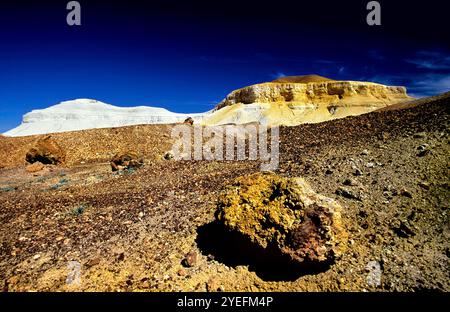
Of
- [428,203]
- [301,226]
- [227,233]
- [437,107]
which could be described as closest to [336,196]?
[428,203]

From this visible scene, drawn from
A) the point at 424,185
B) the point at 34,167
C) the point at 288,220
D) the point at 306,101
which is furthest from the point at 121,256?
the point at 306,101

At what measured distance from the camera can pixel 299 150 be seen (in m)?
8.59

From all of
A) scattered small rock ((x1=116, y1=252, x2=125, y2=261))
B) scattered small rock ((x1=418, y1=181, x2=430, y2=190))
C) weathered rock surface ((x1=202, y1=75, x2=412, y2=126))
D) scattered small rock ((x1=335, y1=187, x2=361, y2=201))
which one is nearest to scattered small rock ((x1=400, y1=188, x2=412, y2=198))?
scattered small rock ((x1=418, y1=181, x2=430, y2=190))

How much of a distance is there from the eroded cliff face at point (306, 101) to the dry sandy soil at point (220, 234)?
Result: 1924 inches

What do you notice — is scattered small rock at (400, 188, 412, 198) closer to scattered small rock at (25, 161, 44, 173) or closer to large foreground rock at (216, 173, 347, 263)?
large foreground rock at (216, 173, 347, 263)

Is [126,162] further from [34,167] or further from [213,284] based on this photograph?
[213,284]

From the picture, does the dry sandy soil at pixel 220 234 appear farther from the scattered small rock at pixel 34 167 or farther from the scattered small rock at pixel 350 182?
the scattered small rock at pixel 34 167

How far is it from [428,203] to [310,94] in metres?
63.8

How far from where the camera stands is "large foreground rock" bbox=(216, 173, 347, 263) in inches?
136

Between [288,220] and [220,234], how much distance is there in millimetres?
1279

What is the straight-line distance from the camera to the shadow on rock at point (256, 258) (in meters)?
3.54

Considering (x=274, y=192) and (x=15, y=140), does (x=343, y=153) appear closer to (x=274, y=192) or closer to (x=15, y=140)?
(x=274, y=192)

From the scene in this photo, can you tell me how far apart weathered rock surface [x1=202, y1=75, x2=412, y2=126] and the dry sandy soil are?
1946 inches

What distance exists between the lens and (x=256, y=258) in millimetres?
3793
